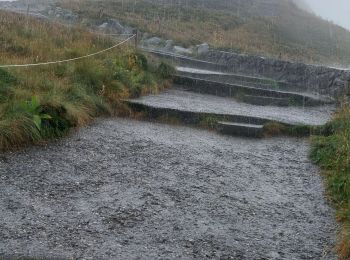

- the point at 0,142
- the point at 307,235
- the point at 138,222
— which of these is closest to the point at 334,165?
the point at 307,235

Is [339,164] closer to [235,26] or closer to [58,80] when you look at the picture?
[58,80]

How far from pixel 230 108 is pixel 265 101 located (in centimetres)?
237

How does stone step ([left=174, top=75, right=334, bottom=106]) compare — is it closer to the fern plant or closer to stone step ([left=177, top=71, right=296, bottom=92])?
stone step ([left=177, top=71, right=296, bottom=92])

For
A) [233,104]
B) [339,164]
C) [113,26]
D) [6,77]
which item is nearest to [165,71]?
[233,104]

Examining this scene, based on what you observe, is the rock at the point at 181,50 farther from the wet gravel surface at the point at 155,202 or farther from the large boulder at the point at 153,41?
the wet gravel surface at the point at 155,202

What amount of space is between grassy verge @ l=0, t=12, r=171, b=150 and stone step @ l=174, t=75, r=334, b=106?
685 mm

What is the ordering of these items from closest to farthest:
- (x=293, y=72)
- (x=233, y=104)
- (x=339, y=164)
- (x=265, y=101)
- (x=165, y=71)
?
(x=339, y=164), (x=233, y=104), (x=265, y=101), (x=165, y=71), (x=293, y=72)

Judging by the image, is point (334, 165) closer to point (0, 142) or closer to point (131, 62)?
point (0, 142)

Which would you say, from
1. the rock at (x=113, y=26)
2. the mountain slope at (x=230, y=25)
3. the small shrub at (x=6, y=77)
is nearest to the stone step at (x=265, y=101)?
the small shrub at (x=6, y=77)

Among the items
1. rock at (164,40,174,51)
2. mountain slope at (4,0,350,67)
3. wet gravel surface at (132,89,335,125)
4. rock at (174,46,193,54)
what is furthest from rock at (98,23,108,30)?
wet gravel surface at (132,89,335,125)

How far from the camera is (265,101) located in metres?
13.9

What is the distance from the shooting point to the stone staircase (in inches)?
406

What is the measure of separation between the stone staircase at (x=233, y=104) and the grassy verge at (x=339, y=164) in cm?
106

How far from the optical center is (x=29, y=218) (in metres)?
4.91
